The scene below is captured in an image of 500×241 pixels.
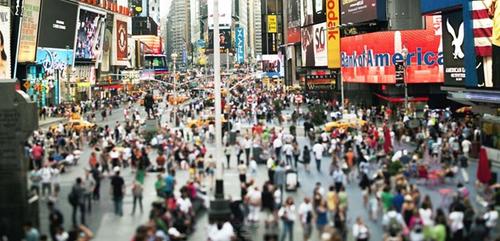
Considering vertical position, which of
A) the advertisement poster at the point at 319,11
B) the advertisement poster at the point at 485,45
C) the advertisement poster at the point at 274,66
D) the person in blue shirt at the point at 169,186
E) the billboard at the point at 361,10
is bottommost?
the person in blue shirt at the point at 169,186

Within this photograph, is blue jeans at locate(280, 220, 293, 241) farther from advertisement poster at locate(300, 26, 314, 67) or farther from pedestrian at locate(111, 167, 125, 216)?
advertisement poster at locate(300, 26, 314, 67)

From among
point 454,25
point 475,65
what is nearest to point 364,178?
point 475,65

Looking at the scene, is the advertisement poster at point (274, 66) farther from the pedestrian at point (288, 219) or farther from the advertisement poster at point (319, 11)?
the pedestrian at point (288, 219)

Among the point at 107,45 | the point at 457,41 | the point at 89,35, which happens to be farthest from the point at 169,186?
the point at 107,45

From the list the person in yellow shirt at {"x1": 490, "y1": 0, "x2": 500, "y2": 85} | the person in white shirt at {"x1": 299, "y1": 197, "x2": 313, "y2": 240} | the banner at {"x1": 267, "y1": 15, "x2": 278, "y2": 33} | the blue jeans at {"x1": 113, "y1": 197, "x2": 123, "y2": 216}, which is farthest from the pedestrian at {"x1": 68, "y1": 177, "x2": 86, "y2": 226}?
the banner at {"x1": 267, "y1": 15, "x2": 278, "y2": 33}

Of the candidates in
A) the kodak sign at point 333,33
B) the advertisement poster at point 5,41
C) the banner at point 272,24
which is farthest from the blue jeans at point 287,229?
the banner at point 272,24
